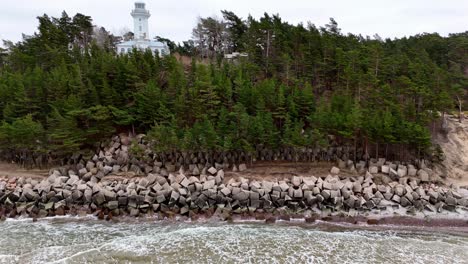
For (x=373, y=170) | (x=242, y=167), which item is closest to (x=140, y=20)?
(x=242, y=167)

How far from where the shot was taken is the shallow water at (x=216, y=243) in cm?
1339

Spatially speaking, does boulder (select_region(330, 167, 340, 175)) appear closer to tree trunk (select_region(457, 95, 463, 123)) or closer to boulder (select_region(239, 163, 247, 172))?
boulder (select_region(239, 163, 247, 172))

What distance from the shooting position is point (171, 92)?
25.4 m

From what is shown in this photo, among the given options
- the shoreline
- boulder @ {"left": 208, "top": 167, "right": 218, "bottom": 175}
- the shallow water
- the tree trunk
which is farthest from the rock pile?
the tree trunk

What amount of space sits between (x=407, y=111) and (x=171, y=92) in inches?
650

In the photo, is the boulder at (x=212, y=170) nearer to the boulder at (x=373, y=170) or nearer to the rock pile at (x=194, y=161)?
the rock pile at (x=194, y=161)

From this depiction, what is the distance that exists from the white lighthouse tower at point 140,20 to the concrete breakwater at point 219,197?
106 ft

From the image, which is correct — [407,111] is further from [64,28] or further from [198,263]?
[64,28]

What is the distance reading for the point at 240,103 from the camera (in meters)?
24.0

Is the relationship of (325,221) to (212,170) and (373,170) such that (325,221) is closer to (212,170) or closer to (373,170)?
(373,170)

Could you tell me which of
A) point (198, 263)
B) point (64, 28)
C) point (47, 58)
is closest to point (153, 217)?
point (198, 263)

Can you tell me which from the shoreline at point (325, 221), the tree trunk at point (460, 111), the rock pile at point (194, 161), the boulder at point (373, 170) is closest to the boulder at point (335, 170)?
the rock pile at point (194, 161)

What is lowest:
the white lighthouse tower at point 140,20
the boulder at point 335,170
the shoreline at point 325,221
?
the shoreline at point 325,221

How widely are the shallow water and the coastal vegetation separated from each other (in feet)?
22.2
